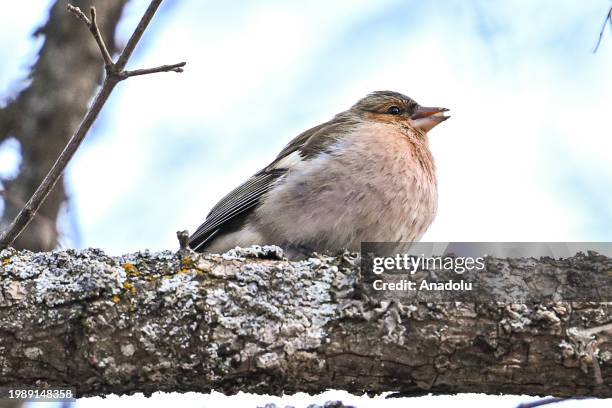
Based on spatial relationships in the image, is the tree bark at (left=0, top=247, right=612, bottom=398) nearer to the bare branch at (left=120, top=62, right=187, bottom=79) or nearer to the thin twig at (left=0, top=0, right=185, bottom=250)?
the thin twig at (left=0, top=0, right=185, bottom=250)

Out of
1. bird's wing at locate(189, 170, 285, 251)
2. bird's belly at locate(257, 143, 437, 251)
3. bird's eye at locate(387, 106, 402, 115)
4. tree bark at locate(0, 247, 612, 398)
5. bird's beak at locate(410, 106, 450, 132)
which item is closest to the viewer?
tree bark at locate(0, 247, 612, 398)

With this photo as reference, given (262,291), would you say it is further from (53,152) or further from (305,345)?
(53,152)

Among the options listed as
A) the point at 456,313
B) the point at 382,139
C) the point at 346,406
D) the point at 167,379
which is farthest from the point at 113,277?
the point at 382,139

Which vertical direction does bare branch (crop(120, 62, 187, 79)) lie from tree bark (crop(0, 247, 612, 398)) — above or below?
above

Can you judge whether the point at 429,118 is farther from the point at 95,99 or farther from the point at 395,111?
the point at 95,99

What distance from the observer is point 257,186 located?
6.05 meters

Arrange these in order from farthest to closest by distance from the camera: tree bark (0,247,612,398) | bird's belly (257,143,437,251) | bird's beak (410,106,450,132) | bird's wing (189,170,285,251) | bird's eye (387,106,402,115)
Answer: bird's eye (387,106,402,115) < bird's beak (410,106,450,132) < bird's wing (189,170,285,251) < bird's belly (257,143,437,251) < tree bark (0,247,612,398)

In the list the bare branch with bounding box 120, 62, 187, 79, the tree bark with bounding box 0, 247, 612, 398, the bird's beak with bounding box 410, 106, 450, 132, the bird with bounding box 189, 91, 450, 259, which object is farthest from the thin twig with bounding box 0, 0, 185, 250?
the bird's beak with bounding box 410, 106, 450, 132

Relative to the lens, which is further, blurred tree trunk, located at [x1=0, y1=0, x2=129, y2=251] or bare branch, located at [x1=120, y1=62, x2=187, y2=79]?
blurred tree trunk, located at [x1=0, y1=0, x2=129, y2=251]

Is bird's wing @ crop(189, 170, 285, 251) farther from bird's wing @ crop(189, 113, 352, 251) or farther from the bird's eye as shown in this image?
the bird's eye

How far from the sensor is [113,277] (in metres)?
3.83

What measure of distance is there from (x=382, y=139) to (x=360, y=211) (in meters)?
0.80

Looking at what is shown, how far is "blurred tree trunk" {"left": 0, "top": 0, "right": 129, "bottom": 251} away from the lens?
580 centimetres


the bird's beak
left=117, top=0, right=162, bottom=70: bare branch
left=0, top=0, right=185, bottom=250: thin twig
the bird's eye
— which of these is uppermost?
the bird's eye
